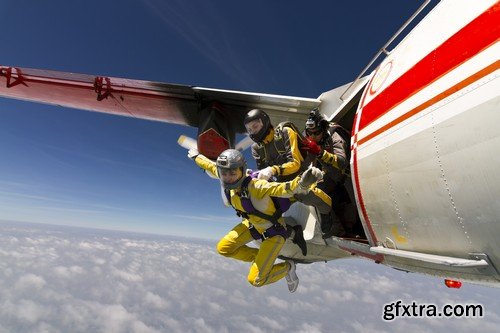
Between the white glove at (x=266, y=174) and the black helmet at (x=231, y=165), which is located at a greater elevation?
the black helmet at (x=231, y=165)

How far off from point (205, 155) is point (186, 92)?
5.45 feet

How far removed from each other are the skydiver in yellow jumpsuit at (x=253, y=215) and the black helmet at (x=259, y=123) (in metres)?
0.62

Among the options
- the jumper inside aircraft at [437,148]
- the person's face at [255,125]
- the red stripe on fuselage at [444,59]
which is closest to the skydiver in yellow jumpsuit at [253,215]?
the person's face at [255,125]

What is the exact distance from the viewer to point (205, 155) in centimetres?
566

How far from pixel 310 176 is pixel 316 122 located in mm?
1584

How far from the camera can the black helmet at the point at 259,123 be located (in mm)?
4586

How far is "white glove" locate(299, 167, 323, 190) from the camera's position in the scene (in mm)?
3256

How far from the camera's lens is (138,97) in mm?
6703

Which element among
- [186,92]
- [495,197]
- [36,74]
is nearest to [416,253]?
[495,197]

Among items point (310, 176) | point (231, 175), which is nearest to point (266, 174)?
point (231, 175)

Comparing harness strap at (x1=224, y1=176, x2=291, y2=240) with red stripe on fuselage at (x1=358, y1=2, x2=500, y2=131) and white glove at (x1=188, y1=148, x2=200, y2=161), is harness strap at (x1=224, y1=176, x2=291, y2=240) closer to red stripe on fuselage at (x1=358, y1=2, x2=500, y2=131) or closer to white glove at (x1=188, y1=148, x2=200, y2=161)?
white glove at (x1=188, y1=148, x2=200, y2=161)

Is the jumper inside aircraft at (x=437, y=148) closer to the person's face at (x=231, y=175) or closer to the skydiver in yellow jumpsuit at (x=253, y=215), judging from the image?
the skydiver in yellow jumpsuit at (x=253, y=215)

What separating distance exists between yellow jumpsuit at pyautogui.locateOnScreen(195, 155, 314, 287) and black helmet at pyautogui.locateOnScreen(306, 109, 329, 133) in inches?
48.7

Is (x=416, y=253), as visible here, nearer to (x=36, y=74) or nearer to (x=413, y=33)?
(x=413, y=33)
